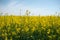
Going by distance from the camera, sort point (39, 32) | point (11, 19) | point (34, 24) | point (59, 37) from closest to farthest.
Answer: point (59, 37), point (39, 32), point (34, 24), point (11, 19)

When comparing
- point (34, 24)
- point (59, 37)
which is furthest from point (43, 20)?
point (59, 37)

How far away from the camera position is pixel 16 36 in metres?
5.31

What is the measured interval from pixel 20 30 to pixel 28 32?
0.30 metres

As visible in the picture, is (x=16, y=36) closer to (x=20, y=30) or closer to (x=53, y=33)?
(x=20, y=30)

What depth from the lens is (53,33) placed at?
537 cm

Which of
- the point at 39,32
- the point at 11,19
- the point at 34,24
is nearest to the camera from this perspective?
the point at 39,32

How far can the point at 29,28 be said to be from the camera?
5.71 m

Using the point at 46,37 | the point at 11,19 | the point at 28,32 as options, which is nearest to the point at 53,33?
the point at 46,37

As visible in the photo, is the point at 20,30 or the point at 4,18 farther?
the point at 4,18

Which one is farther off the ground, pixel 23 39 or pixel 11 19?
pixel 11 19

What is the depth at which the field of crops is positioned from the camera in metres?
5.31

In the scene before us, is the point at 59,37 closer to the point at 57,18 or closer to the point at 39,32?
the point at 39,32

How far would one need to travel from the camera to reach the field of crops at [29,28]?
5.31 meters

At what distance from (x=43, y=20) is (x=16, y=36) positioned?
3.58 feet
